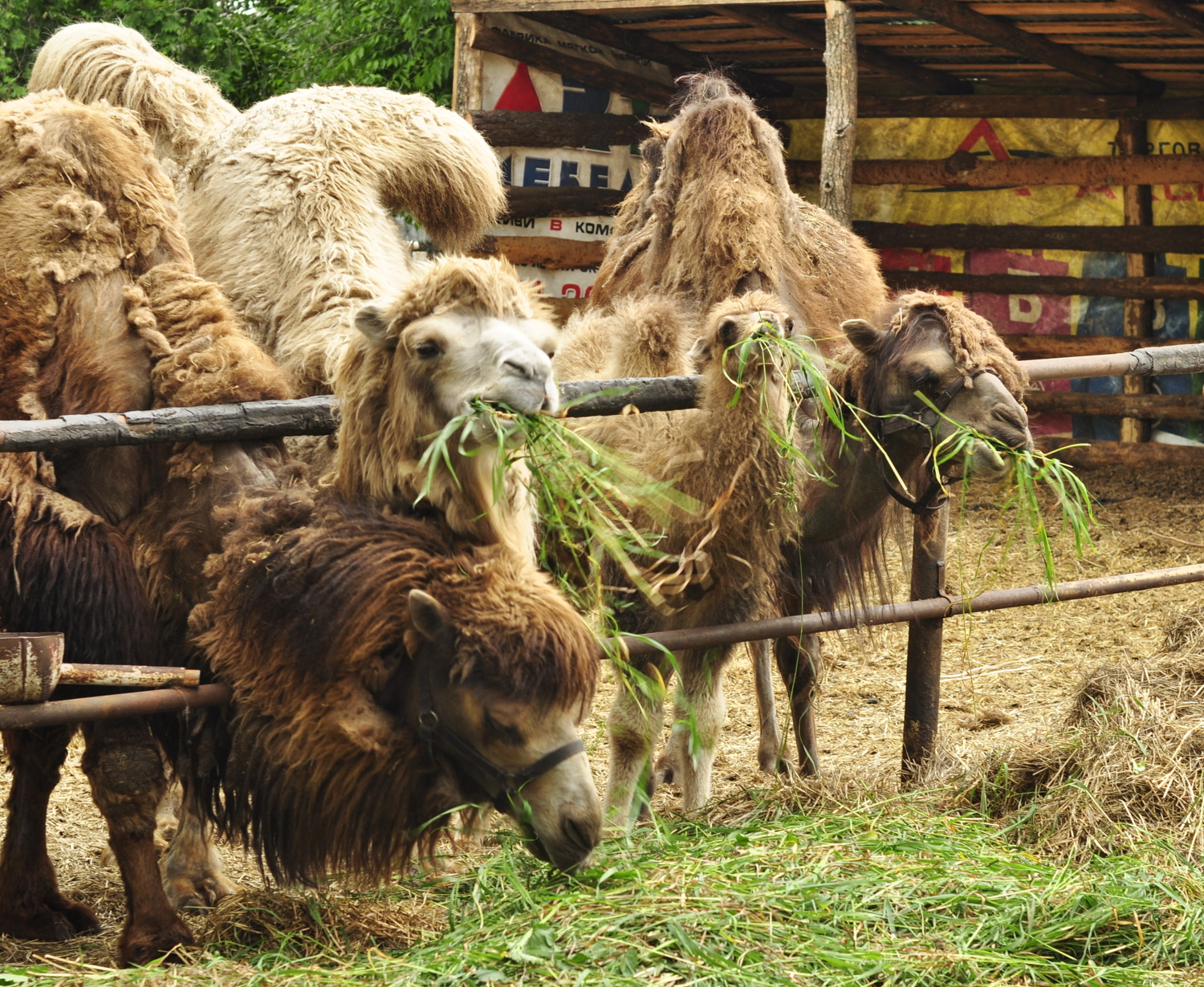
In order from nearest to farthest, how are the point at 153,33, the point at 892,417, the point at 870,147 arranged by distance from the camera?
the point at 892,417 < the point at 870,147 < the point at 153,33

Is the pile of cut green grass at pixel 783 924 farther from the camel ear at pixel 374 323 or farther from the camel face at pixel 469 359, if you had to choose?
the camel ear at pixel 374 323

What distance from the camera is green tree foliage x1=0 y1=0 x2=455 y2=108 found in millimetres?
11930

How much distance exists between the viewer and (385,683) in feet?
9.75

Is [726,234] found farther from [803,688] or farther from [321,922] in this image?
[321,922]

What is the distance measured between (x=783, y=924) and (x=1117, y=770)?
1.32 meters

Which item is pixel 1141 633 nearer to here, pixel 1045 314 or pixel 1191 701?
pixel 1191 701

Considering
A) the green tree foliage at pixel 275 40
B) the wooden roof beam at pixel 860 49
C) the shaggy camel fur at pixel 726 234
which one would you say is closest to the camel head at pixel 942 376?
the shaggy camel fur at pixel 726 234

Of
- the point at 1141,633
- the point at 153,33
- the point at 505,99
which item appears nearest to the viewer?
the point at 1141,633

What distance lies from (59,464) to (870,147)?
383 inches

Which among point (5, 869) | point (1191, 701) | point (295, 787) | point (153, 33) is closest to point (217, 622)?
point (295, 787)

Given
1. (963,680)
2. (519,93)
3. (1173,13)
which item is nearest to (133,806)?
(963,680)

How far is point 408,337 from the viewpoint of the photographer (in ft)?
10.1

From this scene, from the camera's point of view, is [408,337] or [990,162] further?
[990,162]

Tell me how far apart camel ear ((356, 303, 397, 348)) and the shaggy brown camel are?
1.30 meters
